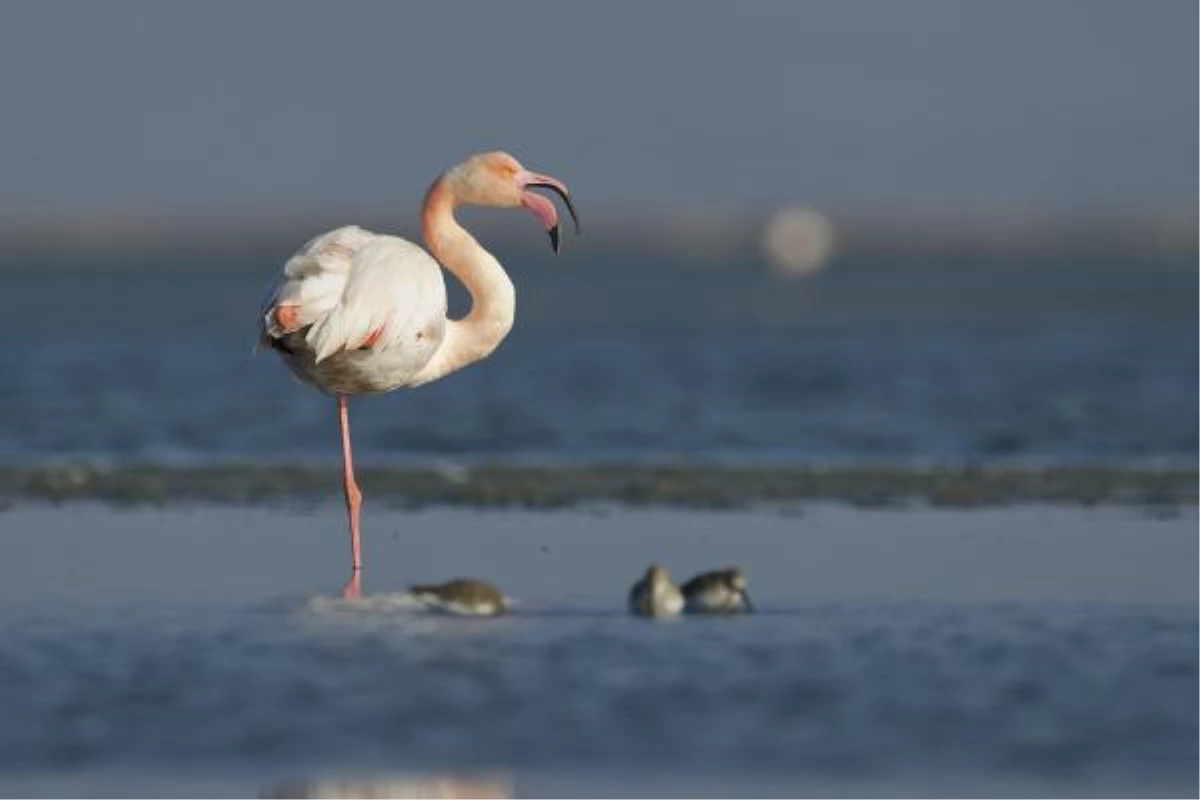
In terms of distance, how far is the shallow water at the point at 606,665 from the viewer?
27.7 feet

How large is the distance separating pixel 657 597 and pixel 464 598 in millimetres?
711

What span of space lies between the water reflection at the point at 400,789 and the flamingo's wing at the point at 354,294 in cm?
386

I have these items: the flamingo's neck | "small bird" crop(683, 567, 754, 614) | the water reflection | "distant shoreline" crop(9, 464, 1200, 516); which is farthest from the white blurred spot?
the water reflection

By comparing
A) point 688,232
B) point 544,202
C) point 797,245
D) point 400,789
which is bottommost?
point 400,789

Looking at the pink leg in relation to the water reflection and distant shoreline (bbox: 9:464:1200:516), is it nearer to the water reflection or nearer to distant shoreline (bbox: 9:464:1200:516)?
distant shoreline (bbox: 9:464:1200:516)

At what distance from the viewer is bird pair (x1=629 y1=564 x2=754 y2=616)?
10938mm

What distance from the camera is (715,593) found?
1097cm

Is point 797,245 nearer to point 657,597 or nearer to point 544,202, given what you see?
point 544,202

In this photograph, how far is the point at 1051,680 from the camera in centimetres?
952

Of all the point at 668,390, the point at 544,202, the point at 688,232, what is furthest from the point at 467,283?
the point at 688,232

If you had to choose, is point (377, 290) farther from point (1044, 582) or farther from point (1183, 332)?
point (1183, 332)

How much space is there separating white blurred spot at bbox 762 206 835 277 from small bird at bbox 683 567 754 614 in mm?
50866

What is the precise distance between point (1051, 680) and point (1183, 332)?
69.2ft

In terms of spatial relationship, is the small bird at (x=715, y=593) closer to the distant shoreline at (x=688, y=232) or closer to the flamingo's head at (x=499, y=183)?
the flamingo's head at (x=499, y=183)
